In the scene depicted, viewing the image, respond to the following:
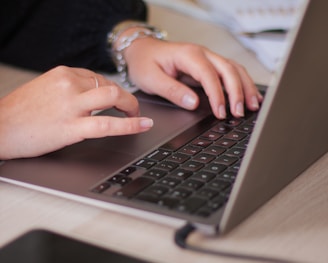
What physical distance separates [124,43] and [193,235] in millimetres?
605

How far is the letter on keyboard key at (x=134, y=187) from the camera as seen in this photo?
0.69 m

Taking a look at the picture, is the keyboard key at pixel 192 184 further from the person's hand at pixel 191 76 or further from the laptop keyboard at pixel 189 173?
the person's hand at pixel 191 76

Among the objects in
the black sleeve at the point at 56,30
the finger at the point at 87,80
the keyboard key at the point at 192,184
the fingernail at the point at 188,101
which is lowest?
the black sleeve at the point at 56,30

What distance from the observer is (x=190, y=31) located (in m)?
1.40

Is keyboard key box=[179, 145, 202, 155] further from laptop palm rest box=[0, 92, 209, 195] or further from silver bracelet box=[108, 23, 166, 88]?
silver bracelet box=[108, 23, 166, 88]

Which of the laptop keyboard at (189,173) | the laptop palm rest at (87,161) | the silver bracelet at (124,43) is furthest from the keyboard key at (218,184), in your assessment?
the silver bracelet at (124,43)

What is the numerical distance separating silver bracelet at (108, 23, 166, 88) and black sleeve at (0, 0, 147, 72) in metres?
0.03

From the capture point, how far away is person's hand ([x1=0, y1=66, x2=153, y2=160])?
799mm

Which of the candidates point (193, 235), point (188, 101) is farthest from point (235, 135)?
point (193, 235)

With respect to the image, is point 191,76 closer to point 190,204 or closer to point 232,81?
point 232,81

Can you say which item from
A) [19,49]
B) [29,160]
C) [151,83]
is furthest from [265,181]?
[19,49]

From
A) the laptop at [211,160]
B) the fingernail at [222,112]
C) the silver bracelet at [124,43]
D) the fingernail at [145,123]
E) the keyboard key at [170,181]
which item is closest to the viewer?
the laptop at [211,160]

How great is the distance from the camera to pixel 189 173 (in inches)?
28.8

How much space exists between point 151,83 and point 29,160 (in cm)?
29
